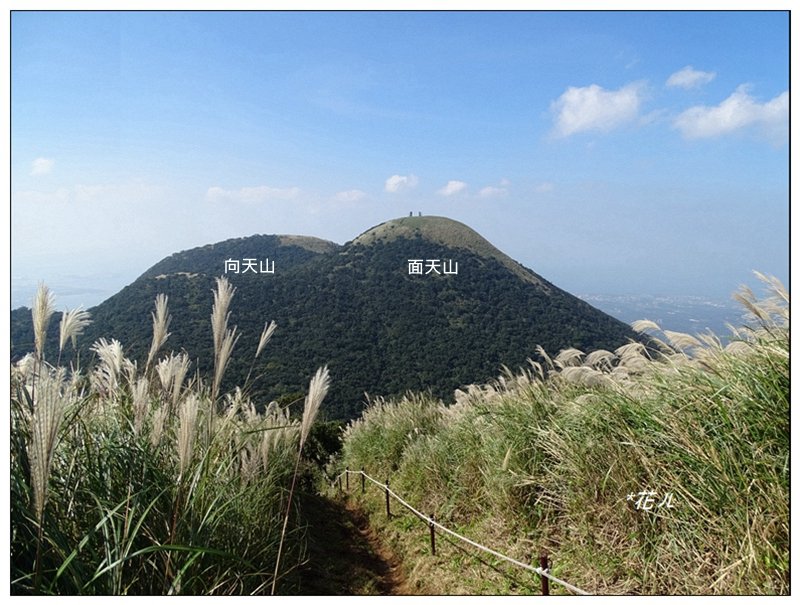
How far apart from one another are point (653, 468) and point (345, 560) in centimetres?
267

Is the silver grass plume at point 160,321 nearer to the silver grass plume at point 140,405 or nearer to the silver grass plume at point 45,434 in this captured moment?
the silver grass plume at point 140,405

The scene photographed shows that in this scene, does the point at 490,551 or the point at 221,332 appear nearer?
the point at 221,332

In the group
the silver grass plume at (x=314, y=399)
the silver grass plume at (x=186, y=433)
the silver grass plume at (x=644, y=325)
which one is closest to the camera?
the silver grass plume at (x=186, y=433)

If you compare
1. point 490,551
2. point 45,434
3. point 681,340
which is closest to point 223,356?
point 45,434

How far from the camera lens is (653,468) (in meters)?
2.67

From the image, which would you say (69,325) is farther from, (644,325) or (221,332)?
(644,325)

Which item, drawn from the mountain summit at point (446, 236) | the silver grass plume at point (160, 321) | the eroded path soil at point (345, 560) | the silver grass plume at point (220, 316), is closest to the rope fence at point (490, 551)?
the eroded path soil at point (345, 560)

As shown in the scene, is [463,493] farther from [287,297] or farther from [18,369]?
[287,297]

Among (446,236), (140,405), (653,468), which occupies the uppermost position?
(446,236)

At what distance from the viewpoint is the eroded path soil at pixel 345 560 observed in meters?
3.43

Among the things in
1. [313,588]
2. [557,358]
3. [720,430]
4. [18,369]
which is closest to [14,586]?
[18,369]

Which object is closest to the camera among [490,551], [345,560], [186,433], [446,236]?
[186,433]

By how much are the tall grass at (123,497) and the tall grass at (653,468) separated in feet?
5.87
